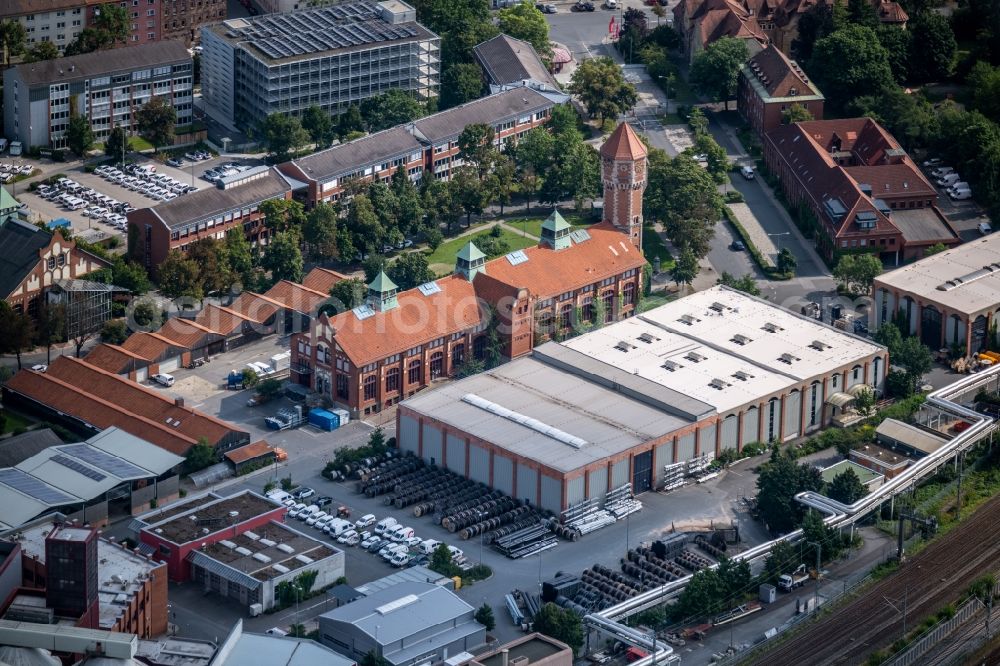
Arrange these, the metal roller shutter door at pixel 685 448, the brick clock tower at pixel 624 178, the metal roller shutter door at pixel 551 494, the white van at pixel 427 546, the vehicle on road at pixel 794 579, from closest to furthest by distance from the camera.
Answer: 1. the vehicle on road at pixel 794 579
2. the white van at pixel 427 546
3. the metal roller shutter door at pixel 551 494
4. the metal roller shutter door at pixel 685 448
5. the brick clock tower at pixel 624 178

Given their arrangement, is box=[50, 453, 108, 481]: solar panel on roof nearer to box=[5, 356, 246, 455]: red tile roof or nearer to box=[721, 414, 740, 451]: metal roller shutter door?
box=[5, 356, 246, 455]: red tile roof

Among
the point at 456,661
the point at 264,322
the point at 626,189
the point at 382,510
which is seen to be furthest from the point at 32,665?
the point at 626,189

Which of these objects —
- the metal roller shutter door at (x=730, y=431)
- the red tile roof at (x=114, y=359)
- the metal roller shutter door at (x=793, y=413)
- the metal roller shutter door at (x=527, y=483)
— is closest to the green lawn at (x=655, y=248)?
the metal roller shutter door at (x=793, y=413)

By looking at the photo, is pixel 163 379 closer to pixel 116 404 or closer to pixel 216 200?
pixel 116 404

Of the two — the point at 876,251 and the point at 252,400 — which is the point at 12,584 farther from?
the point at 876,251

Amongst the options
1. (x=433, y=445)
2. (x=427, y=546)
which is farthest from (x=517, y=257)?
(x=427, y=546)

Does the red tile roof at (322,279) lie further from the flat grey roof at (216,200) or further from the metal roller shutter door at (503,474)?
the metal roller shutter door at (503,474)

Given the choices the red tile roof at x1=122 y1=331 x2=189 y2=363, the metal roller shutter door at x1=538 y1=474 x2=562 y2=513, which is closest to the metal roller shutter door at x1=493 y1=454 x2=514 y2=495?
the metal roller shutter door at x1=538 y1=474 x2=562 y2=513
